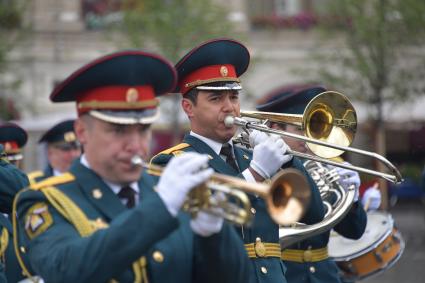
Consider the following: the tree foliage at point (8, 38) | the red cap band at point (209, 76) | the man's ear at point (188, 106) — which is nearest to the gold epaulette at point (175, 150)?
the man's ear at point (188, 106)

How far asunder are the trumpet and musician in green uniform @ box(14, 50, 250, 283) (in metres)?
0.06

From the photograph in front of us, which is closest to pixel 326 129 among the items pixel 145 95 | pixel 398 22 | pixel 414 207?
pixel 145 95

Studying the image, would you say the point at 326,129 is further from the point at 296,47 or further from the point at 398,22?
the point at 296,47

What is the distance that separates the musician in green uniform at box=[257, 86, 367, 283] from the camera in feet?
23.0

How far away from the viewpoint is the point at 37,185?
13.9ft

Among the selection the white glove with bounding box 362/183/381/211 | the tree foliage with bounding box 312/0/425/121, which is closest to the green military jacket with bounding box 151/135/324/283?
the white glove with bounding box 362/183/381/211

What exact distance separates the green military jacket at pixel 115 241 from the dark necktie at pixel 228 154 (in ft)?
Answer: 4.72

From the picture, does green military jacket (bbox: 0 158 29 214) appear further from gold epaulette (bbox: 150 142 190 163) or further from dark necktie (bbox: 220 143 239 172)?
dark necktie (bbox: 220 143 239 172)

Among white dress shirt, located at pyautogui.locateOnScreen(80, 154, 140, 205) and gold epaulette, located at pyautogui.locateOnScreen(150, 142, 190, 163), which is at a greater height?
white dress shirt, located at pyautogui.locateOnScreen(80, 154, 140, 205)

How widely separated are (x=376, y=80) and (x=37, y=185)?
1968 cm

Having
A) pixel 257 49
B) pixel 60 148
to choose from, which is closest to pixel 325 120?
pixel 60 148

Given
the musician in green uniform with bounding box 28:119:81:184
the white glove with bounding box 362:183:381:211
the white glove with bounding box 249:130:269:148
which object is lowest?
the white glove with bounding box 362:183:381:211

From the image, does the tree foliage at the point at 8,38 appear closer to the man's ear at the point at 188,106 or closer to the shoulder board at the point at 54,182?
the man's ear at the point at 188,106

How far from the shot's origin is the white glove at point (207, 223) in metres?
3.99
